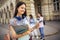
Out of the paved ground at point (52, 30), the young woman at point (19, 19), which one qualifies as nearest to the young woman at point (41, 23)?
the paved ground at point (52, 30)

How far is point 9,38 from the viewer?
1.77 m

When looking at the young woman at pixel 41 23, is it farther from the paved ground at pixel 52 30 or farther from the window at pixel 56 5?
the window at pixel 56 5

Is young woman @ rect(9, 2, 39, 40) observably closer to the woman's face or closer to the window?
the woman's face

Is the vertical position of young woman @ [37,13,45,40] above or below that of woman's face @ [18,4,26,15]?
below

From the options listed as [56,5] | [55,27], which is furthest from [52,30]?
[56,5]

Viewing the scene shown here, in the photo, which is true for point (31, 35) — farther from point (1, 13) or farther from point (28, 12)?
point (1, 13)

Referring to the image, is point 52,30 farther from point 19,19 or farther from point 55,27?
point 19,19

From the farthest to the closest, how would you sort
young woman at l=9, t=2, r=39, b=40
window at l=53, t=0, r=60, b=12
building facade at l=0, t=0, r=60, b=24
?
1. window at l=53, t=0, r=60, b=12
2. building facade at l=0, t=0, r=60, b=24
3. young woman at l=9, t=2, r=39, b=40

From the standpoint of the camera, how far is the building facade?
6.18 feet

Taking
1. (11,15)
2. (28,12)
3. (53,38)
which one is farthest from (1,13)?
(53,38)

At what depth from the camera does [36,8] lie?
6.33 ft

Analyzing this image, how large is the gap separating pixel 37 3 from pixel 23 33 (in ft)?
1.16

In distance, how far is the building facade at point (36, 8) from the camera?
6.18ft

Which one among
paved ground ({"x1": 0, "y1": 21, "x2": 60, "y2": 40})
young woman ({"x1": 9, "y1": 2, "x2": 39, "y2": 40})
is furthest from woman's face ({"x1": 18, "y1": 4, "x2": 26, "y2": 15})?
paved ground ({"x1": 0, "y1": 21, "x2": 60, "y2": 40})
